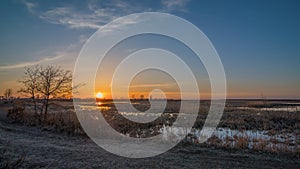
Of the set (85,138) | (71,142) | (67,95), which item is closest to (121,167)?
(71,142)

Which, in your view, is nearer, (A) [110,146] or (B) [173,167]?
(B) [173,167]

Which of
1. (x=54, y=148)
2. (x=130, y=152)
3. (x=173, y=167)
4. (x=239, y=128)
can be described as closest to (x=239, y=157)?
(x=173, y=167)

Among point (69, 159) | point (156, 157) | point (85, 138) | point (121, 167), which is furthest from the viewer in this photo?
point (85, 138)

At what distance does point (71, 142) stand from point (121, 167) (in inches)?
220

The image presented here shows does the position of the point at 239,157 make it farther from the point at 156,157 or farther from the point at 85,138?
the point at 85,138

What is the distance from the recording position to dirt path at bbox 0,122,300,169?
9.95 meters

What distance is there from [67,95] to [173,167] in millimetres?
17999

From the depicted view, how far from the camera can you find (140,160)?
35.0ft

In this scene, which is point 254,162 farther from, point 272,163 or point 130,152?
point 130,152

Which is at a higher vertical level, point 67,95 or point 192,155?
point 67,95

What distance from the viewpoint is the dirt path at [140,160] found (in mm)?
9953

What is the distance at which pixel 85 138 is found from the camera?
16047 mm

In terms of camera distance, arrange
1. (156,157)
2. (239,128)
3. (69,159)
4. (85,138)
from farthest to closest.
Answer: (239,128) → (85,138) → (156,157) → (69,159)

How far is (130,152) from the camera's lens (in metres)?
12.1
